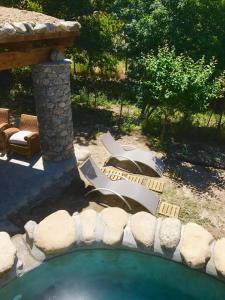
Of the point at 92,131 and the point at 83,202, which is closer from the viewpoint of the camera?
the point at 83,202

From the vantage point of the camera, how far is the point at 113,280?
5.61 m

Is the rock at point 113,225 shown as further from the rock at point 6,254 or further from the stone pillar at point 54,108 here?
the stone pillar at point 54,108

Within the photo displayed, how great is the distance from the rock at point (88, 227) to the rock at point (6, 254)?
1.09m

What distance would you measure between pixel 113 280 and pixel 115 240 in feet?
2.40

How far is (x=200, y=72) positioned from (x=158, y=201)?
15.7 feet

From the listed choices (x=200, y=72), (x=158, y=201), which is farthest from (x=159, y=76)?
(x=158, y=201)

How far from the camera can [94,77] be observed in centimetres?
2017

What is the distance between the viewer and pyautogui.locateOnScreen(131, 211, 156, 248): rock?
5.39 meters

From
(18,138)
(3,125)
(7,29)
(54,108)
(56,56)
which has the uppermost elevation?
(7,29)

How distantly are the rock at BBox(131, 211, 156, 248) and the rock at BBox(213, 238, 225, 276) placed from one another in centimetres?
97

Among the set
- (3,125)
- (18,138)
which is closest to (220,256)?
(18,138)

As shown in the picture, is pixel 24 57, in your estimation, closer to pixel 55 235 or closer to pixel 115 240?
pixel 55 235

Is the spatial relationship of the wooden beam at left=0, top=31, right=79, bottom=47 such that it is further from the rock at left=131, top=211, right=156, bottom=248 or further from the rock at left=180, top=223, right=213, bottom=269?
the rock at left=180, top=223, right=213, bottom=269

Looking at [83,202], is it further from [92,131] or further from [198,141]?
[198,141]
